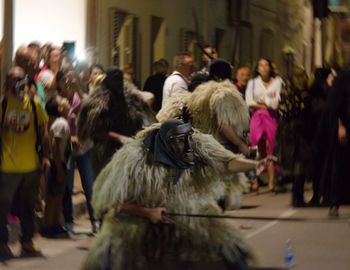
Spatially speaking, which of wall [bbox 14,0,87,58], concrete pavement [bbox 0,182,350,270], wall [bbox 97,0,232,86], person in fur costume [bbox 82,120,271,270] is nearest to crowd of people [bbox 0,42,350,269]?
person in fur costume [bbox 82,120,271,270]

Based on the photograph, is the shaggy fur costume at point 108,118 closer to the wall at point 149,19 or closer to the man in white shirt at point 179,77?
the man in white shirt at point 179,77

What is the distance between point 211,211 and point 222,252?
0.81 feet

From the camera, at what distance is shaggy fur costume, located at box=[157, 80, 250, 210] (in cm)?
693

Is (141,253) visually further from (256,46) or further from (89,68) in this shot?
(256,46)

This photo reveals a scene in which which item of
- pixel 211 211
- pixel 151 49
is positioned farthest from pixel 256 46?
pixel 211 211

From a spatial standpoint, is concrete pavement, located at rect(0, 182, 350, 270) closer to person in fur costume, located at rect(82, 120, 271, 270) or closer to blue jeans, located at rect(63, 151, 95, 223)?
blue jeans, located at rect(63, 151, 95, 223)

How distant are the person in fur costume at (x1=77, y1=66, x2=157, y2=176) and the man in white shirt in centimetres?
68

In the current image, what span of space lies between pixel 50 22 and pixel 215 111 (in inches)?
231

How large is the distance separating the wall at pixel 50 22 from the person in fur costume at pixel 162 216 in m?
6.36

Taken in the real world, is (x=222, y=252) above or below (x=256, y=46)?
below

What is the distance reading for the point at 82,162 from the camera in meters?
7.81

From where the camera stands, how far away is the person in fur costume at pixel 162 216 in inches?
194

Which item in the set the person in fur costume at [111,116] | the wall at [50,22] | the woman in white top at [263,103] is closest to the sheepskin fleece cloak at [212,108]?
the person in fur costume at [111,116]

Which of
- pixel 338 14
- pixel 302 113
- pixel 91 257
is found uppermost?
pixel 338 14
